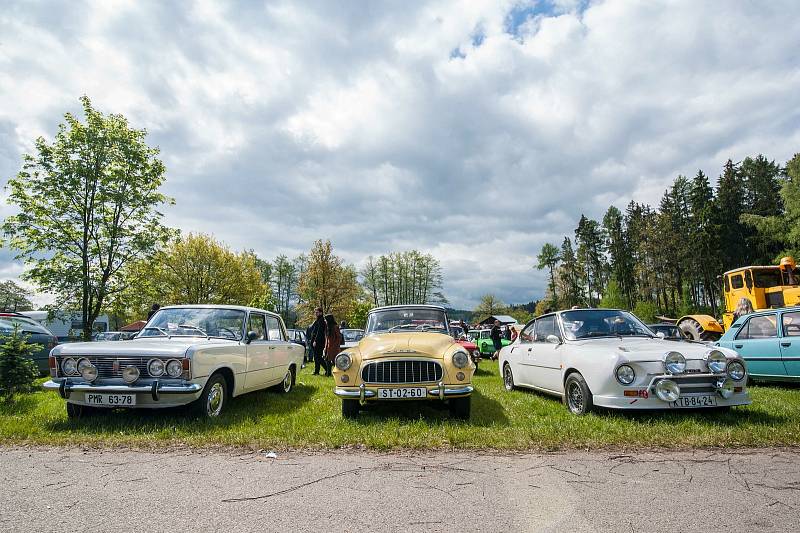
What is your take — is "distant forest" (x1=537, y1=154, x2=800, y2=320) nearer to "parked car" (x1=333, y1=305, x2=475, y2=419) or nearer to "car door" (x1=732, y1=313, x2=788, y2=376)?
"car door" (x1=732, y1=313, x2=788, y2=376)

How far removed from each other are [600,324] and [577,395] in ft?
4.69

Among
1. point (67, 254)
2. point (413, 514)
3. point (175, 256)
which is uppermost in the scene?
point (175, 256)

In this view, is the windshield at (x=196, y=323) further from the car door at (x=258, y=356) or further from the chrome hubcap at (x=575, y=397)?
the chrome hubcap at (x=575, y=397)

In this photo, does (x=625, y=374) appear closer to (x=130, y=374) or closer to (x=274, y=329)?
(x=130, y=374)

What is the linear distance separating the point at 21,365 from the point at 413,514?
7.93m

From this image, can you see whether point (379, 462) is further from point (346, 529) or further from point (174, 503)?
point (174, 503)

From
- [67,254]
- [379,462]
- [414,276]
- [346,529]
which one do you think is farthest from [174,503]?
[414,276]

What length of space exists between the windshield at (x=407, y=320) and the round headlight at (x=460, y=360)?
1.81 metres

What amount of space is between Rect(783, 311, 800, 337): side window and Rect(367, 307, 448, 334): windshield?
21.3 feet

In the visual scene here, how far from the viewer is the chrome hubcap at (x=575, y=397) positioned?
618cm

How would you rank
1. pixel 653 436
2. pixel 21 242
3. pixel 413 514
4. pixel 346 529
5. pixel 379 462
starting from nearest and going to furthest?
pixel 346 529 < pixel 413 514 < pixel 379 462 < pixel 653 436 < pixel 21 242

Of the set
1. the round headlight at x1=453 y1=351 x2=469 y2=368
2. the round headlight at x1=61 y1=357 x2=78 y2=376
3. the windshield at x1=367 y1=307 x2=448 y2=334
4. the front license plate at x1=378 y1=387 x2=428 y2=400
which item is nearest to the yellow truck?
the windshield at x1=367 y1=307 x2=448 y2=334

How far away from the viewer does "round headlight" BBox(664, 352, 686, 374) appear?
17.9 feet

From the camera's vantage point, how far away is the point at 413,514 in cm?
314
